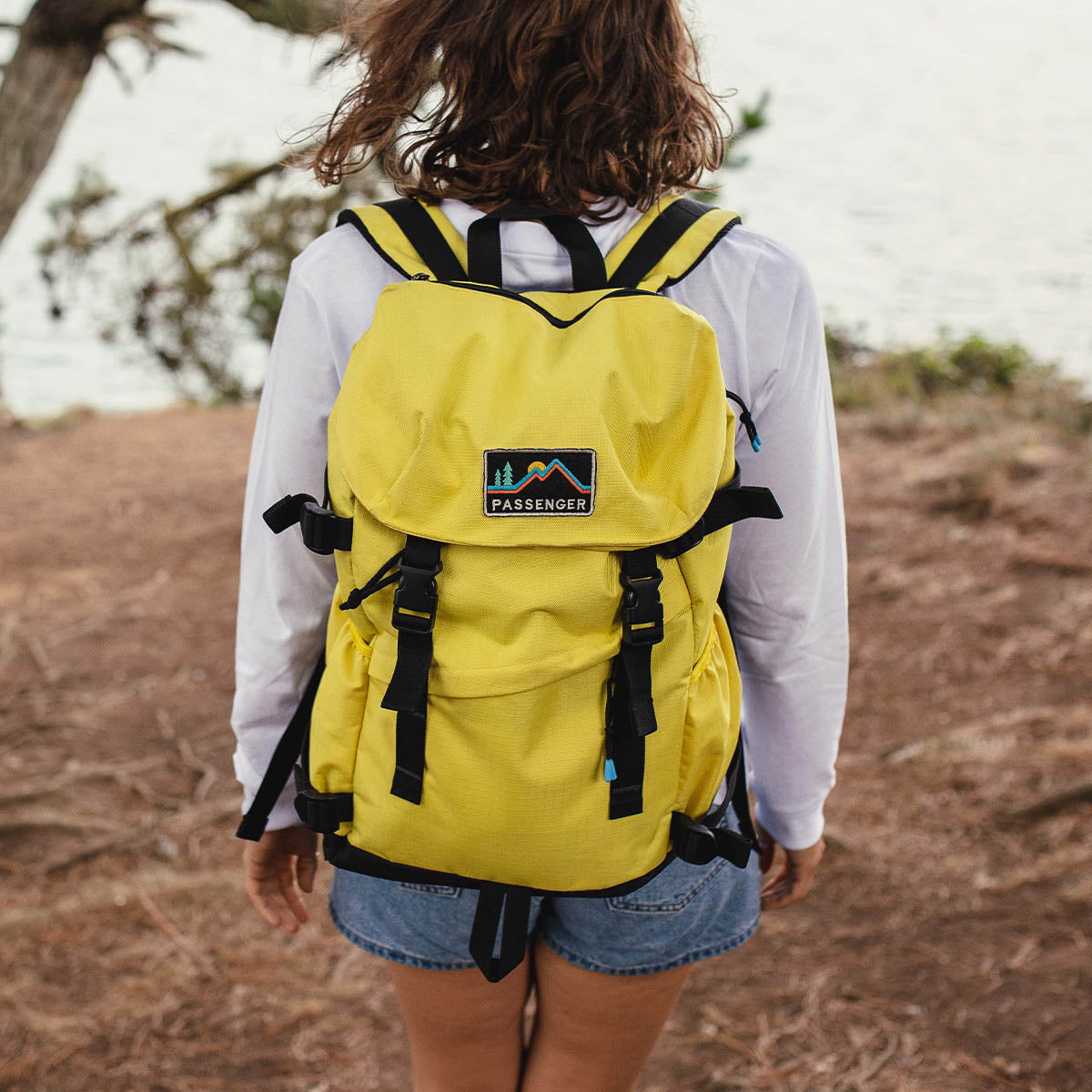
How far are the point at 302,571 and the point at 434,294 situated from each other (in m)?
0.39

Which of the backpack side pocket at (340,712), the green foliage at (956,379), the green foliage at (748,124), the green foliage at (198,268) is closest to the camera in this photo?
the backpack side pocket at (340,712)

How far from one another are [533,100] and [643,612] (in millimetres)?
550

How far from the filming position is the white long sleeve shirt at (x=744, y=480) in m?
1.01

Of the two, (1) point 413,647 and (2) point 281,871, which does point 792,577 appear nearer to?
(1) point 413,647

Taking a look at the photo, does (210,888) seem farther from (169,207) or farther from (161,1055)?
(169,207)

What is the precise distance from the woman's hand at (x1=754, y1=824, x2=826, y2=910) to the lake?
6.28 metres

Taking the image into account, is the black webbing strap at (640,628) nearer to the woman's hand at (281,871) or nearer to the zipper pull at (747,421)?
the zipper pull at (747,421)

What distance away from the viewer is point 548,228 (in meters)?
0.99

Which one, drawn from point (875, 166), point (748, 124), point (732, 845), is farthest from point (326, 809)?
point (875, 166)

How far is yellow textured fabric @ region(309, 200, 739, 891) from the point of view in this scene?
908 mm

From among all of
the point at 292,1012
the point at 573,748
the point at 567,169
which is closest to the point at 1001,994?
the point at 292,1012

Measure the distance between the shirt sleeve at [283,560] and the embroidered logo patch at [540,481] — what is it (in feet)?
0.86

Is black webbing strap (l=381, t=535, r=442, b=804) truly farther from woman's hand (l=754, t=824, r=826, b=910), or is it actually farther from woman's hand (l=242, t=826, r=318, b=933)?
woman's hand (l=754, t=824, r=826, b=910)

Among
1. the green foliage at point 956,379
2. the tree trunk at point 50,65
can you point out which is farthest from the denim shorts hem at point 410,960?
the green foliage at point 956,379
